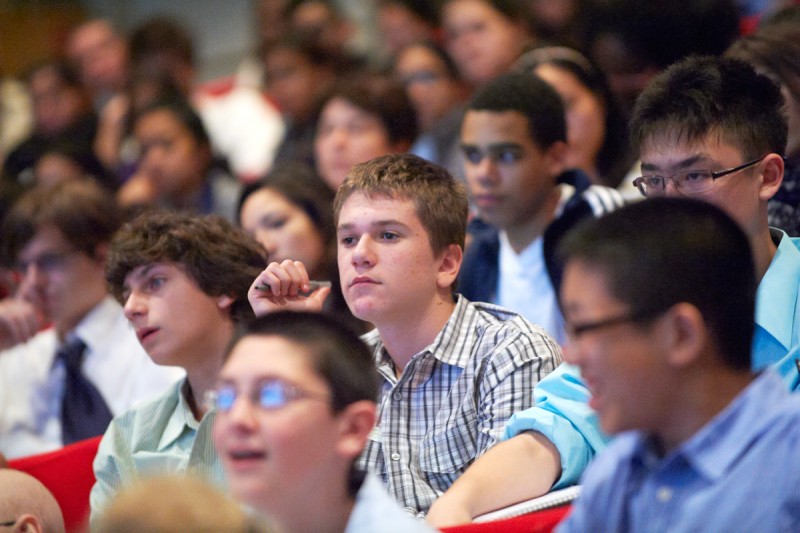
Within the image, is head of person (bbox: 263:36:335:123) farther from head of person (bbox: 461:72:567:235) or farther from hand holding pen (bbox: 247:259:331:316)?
hand holding pen (bbox: 247:259:331:316)

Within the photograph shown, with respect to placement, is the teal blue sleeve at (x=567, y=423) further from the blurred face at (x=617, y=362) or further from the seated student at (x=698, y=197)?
the blurred face at (x=617, y=362)

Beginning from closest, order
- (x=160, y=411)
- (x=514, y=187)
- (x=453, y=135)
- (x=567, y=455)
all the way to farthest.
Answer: (x=567, y=455)
(x=160, y=411)
(x=514, y=187)
(x=453, y=135)

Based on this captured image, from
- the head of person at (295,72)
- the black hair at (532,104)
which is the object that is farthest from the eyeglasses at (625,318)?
the head of person at (295,72)

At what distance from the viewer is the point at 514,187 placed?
294cm

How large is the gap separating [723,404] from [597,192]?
1.43 metres

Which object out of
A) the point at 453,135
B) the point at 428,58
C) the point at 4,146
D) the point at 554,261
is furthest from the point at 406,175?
the point at 4,146

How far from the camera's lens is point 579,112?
3.44 metres

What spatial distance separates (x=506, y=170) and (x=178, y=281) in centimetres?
94

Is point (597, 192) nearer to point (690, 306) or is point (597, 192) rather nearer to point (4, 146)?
point (690, 306)

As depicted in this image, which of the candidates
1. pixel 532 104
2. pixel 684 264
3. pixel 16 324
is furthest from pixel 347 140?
pixel 684 264

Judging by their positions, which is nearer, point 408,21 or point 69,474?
point 69,474

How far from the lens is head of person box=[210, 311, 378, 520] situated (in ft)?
5.09

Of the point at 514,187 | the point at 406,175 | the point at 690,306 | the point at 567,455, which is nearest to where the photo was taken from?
the point at 690,306

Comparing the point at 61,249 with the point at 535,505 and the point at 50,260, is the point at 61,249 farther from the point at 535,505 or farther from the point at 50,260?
the point at 535,505
